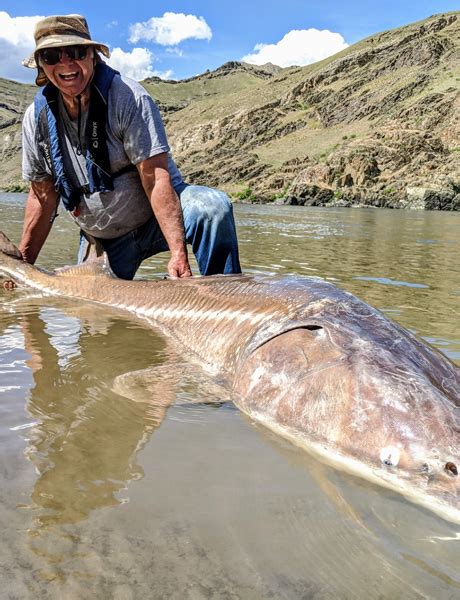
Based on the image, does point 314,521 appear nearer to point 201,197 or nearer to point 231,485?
point 231,485

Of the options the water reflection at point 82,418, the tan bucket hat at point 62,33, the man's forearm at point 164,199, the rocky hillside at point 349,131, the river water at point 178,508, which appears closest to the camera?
the river water at point 178,508

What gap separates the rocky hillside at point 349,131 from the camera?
53.5 m

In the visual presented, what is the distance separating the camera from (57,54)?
432 cm

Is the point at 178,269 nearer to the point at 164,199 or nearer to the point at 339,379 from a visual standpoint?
the point at 164,199

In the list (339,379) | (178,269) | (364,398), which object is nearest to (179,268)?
(178,269)

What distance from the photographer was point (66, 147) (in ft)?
15.9

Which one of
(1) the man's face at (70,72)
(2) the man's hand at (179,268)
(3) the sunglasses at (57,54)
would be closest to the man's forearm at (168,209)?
(2) the man's hand at (179,268)

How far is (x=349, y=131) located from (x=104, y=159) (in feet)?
255

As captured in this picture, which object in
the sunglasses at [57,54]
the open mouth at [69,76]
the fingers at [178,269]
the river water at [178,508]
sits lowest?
the river water at [178,508]

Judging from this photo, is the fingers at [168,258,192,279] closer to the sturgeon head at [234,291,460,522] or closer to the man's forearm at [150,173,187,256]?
the man's forearm at [150,173,187,256]

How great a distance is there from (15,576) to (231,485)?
73 cm

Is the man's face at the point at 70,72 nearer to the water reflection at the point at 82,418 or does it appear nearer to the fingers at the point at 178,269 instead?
the fingers at the point at 178,269

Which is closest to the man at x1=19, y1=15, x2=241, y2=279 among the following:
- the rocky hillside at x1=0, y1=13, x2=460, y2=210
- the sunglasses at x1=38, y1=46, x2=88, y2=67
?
the sunglasses at x1=38, y1=46, x2=88, y2=67

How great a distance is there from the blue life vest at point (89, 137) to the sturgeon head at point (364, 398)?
2.56 m
